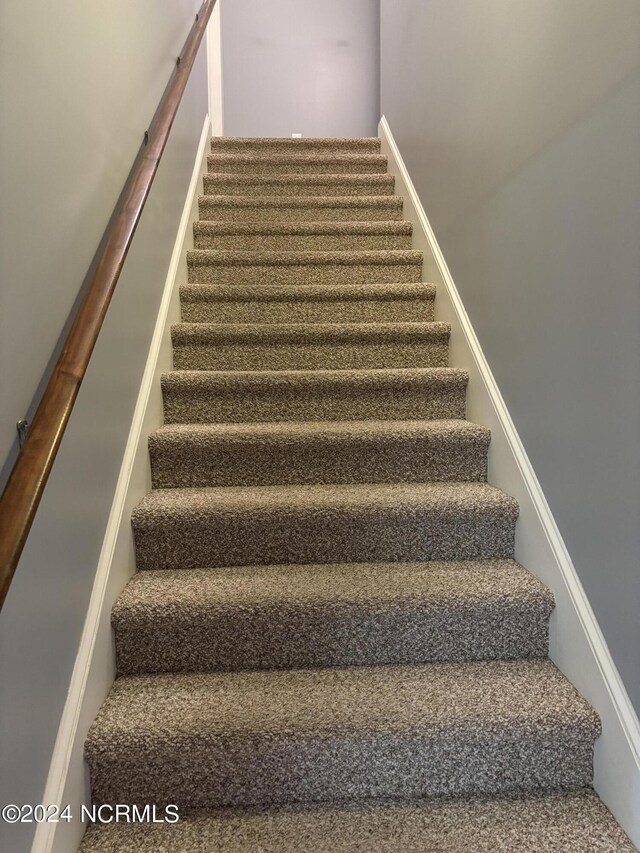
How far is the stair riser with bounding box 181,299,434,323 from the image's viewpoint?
2238mm

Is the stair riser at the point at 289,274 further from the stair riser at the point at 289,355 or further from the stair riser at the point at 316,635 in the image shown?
the stair riser at the point at 316,635

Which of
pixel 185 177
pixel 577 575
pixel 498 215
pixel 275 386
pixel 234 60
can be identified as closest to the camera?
pixel 577 575

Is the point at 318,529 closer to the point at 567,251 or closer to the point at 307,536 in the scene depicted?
the point at 307,536

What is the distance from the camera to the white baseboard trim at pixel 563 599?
107 centimetres

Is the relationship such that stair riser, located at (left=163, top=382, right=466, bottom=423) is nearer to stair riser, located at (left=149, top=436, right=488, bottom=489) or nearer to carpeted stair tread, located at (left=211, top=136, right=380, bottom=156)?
stair riser, located at (left=149, top=436, right=488, bottom=489)

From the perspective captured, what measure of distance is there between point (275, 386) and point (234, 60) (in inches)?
147

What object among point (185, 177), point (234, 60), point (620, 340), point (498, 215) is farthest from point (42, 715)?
point (234, 60)

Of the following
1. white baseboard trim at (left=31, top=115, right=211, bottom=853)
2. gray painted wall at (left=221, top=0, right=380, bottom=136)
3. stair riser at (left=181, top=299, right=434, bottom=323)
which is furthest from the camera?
gray painted wall at (left=221, top=0, right=380, bottom=136)

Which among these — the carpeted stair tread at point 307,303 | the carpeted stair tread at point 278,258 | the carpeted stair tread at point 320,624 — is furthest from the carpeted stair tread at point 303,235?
the carpeted stair tread at point 320,624

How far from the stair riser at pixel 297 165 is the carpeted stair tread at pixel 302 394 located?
1759mm

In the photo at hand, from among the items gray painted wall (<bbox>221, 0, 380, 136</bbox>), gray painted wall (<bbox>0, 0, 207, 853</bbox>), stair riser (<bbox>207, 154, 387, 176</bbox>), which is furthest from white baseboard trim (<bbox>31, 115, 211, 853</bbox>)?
gray painted wall (<bbox>221, 0, 380, 136</bbox>)

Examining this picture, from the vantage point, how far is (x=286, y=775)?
112 centimetres

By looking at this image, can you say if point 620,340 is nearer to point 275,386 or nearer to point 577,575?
point 577,575

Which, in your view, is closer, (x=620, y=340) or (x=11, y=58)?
(x=11, y=58)
